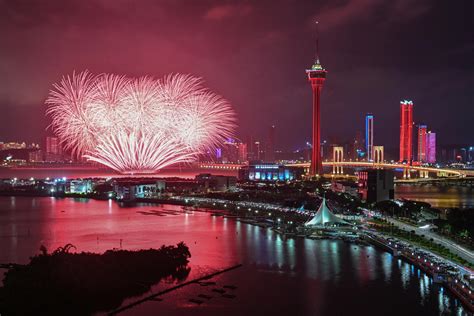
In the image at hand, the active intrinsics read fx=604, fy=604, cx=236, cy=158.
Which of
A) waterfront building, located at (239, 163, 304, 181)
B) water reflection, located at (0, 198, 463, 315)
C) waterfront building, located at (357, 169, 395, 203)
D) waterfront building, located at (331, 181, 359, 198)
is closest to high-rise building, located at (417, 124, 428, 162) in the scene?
waterfront building, located at (239, 163, 304, 181)

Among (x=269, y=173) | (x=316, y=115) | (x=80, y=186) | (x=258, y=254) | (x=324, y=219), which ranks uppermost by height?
(x=316, y=115)

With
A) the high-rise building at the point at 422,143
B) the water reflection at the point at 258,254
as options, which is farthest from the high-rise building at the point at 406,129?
the water reflection at the point at 258,254

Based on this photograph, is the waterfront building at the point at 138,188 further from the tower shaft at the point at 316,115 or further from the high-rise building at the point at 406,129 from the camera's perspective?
the high-rise building at the point at 406,129

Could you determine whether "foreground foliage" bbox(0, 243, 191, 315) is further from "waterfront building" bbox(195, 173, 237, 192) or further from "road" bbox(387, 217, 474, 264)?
"waterfront building" bbox(195, 173, 237, 192)

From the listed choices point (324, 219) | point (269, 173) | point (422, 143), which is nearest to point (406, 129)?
point (422, 143)

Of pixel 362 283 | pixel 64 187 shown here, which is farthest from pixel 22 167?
pixel 362 283

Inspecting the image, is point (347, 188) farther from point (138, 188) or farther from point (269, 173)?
point (269, 173)
